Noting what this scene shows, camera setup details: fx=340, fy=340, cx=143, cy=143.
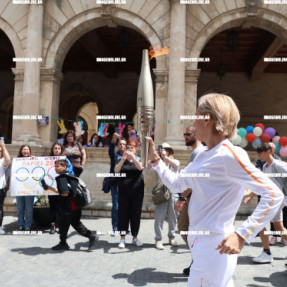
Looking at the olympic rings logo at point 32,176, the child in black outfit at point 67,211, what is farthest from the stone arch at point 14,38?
the child in black outfit at point 67,211

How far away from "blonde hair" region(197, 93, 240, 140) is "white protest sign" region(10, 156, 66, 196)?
5.73m

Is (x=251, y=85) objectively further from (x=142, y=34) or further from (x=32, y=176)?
(x=32, y=176)

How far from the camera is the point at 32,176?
288 inches

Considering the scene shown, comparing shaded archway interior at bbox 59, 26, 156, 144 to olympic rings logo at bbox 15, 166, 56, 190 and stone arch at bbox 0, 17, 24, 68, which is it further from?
olympic rings logo at bbox 15, 166, 56, 190

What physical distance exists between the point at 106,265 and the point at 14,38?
950 cm

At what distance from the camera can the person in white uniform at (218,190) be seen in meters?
1.80

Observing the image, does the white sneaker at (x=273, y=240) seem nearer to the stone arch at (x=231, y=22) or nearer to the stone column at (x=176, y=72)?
the stone column at (x=176, y=72)

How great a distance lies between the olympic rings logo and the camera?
7.22m

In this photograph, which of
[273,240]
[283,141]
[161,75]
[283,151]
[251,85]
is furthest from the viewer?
[251,85]

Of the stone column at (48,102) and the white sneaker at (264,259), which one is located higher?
the stone column at (48,102)

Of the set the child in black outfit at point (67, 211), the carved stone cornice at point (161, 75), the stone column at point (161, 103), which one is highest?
the carved stone cornice at point (161, 75)

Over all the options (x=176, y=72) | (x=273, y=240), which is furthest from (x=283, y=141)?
(x=273, y=240)

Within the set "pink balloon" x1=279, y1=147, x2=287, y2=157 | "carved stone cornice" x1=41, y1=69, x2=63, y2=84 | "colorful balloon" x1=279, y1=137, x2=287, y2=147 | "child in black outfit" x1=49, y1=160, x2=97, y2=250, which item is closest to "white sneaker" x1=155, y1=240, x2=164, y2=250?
"child in black outfit" x1=49, y1=160, x2=97, y2=250

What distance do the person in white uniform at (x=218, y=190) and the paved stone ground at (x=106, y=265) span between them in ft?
7.91
